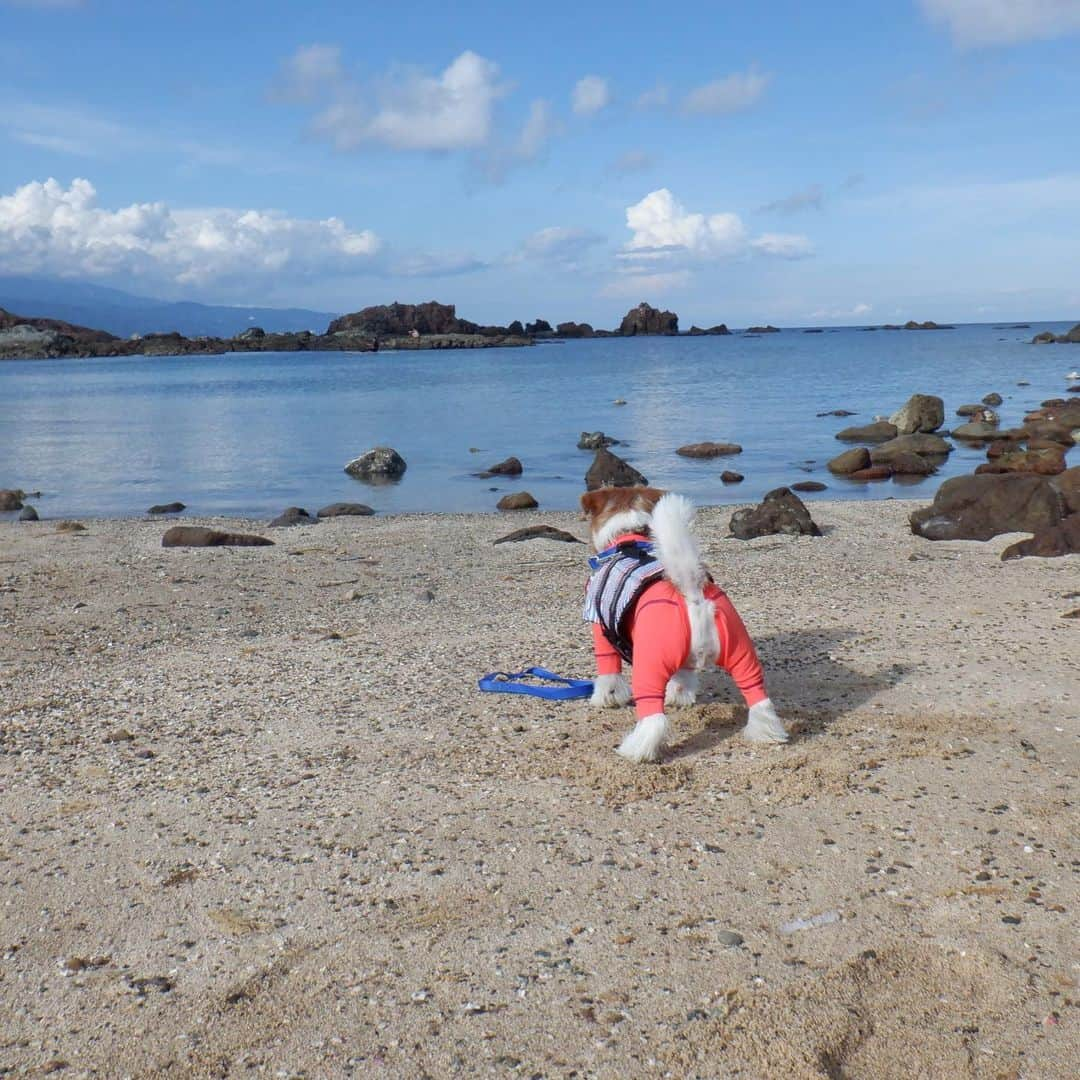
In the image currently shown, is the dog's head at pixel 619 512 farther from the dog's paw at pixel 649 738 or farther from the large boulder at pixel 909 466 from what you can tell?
the large boulder at pixel 909 466

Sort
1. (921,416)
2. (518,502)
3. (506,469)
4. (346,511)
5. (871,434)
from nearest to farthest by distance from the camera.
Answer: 1. (346,511)
2. (518,502)
3. (506,469)
4. (871,434)
5. (921,416)

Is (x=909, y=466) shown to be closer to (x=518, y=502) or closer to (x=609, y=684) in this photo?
(x=518, y=502)

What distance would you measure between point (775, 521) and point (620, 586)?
8902mm

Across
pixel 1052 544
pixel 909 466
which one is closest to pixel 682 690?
pixel 1052 544

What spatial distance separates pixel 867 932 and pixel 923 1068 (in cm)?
68

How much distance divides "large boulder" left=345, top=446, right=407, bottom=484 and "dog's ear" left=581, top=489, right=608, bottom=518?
1891 centimetres

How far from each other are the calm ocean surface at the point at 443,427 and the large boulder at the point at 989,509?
6.70 meters

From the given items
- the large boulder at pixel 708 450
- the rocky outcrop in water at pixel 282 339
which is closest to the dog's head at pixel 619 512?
the large boulder at pixel 708 450

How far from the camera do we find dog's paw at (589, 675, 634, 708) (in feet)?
19.0

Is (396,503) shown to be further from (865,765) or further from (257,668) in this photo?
(865,765)

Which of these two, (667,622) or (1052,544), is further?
(1052,544)

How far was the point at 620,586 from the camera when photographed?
16.7 ft

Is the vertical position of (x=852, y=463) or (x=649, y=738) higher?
(x=649, y=738)

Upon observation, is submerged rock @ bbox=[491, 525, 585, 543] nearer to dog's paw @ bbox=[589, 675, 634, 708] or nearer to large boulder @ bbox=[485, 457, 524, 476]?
dog's paw @ bbox=[589, 675, 634, 708]
